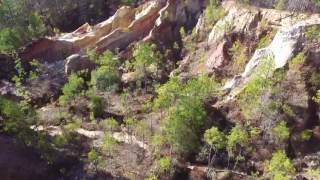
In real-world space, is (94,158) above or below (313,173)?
below

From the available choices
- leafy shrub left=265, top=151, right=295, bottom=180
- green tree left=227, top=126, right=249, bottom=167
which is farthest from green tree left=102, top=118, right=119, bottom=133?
leafy shrub left=265, top=151, right=295, bottom=180

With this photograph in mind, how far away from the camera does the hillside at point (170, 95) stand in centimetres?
4156

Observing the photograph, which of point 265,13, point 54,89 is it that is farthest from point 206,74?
point 54,89

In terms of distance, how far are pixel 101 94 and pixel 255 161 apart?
20.6 meters

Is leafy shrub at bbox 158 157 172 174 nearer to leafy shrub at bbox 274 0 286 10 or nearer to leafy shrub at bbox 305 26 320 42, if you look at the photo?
leafy shrub at bbox 305 26 320 42

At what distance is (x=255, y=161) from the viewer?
41.3 metres

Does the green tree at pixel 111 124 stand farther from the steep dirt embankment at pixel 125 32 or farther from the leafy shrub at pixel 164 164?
the steep dirt embankment at pixel 125 32

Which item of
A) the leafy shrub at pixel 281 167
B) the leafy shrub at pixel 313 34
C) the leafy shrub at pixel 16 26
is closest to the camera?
the leafy shrub at pixel 281 167

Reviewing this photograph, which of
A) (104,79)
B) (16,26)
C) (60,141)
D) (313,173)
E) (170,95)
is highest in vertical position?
(16,26)

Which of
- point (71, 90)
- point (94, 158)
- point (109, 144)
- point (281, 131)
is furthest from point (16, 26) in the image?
point (281, 131)

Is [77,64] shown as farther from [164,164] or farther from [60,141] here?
[164,164]

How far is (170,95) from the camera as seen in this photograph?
151ft

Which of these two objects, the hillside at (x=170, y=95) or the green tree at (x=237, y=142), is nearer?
the green tree at (x=237, y=142)

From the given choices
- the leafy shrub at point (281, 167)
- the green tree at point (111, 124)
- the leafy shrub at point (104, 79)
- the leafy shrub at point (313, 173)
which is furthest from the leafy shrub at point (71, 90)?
the leafy shrub at point (313, 173)
